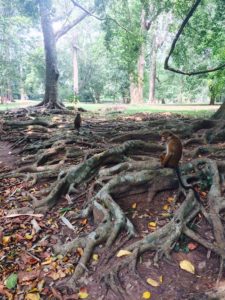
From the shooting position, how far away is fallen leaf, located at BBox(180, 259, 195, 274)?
10.1 ft

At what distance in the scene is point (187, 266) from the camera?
3100 mm

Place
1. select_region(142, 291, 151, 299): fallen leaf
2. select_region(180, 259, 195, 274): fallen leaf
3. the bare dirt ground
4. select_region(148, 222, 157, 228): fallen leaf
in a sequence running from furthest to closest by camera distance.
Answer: select_region(148, 222, 157, 228): fallen leaf, select_region(180, 259, 195, 274): fallen leaf, the bare dirt ground, select_region(142, 291, 151, 299): fallen leaf

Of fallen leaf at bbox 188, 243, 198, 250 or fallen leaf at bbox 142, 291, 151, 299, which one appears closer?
fallen leaf at bbox 142, 291, 151, 299

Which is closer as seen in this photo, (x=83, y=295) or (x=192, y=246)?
(x=83, y=295)

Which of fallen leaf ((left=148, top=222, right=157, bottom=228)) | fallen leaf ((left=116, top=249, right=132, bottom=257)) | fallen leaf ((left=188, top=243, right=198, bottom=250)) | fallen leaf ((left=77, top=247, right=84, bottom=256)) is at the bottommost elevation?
fallen leaf ((left=77, top=247, right=84, bottom=256))

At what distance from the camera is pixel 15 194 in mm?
4777

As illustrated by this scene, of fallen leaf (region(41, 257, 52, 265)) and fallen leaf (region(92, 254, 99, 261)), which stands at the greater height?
fallen leaf (region(92, 254, 99, 261))

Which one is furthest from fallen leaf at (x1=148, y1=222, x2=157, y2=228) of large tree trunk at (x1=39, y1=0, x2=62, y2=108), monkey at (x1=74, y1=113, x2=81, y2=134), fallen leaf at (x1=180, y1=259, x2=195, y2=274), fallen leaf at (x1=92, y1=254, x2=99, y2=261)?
large tree trunk at (x1=39, y1=0, x2=62, y2=108)

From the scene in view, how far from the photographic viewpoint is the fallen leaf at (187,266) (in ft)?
10.1

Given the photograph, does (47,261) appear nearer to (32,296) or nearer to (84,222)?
(32,296)

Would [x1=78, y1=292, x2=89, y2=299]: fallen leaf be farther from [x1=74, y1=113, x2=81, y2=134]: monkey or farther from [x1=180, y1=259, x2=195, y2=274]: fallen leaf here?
[x1=74, y1=113, x2=81, y2=134]: monkey

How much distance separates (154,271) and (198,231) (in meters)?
0.80

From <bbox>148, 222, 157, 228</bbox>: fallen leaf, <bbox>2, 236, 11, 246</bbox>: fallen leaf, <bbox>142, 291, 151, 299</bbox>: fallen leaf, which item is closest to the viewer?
<bbox>142, 291, 151, 299</bbox>: fallen leaf

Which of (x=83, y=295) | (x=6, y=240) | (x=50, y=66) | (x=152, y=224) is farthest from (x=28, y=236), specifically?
(x=50, y=66)
